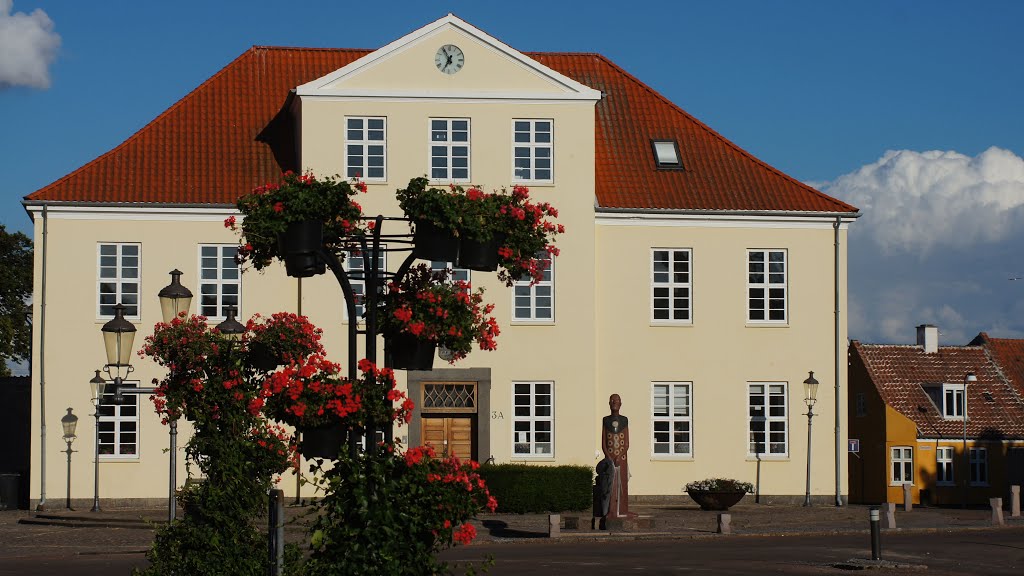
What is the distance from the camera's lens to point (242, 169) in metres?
36.7

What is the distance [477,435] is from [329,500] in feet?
76.7

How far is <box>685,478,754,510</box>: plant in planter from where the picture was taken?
3412 cm

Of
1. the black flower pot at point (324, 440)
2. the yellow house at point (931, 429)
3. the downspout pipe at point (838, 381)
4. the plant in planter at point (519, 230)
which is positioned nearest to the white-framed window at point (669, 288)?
the downspout pipe at point (838, 381)

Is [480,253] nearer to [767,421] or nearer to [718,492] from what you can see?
[718,492]

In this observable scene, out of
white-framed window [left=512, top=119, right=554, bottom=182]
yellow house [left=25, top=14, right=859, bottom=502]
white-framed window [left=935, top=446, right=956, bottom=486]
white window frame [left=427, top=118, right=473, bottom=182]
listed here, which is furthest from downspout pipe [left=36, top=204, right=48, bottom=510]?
white-framed window [left=935, top=446, right=956, bottom=486]

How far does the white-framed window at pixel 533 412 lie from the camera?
35844 mm

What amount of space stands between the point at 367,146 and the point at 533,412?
7389 mm

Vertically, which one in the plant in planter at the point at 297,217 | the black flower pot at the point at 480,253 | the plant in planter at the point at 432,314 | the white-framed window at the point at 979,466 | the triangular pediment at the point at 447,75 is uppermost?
the triangular pediment at the point at 447,75

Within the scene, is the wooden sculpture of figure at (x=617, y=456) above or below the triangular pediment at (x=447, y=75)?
below

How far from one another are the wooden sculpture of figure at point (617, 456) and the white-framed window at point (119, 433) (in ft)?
39.7

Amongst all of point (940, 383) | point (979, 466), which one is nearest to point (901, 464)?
point (979, 466)

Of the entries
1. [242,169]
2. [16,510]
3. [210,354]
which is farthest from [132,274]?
[210,354]

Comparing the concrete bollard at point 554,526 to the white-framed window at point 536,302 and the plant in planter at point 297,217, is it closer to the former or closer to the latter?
the white-framed window at point 536,302

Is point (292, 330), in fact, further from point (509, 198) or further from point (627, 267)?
point (627, 267)
